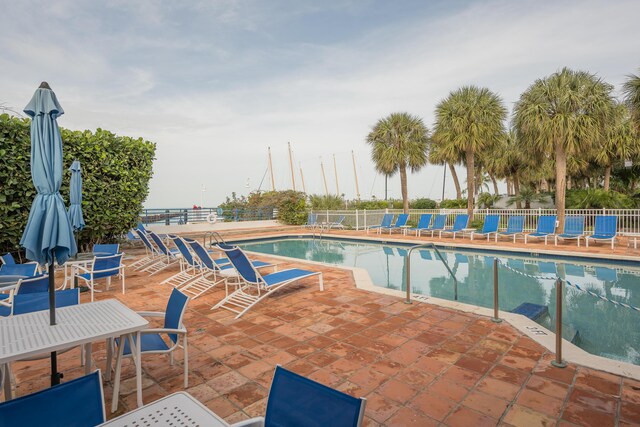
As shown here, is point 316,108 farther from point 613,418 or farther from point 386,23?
point 613,418

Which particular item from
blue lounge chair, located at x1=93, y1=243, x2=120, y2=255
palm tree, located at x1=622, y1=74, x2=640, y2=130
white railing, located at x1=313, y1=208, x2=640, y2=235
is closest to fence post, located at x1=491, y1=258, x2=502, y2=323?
blue lounge chair, located at x1=93, y1=243, x2=120, y2=255

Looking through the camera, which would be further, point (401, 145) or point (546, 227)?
point (401, 145)

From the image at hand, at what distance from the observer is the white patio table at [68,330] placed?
2.04m

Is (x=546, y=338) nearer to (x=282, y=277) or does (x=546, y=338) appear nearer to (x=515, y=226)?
(x=282, y=277)

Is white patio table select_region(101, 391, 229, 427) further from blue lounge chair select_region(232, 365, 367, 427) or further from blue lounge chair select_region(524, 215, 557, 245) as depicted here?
blue lounge chair select_region(524, 215, 557, 245)

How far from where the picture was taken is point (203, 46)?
13742mm

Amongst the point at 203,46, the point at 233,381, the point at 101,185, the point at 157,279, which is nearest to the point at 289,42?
the point at 203,46

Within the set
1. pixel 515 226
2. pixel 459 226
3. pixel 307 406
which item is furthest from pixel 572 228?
pixel 307 406

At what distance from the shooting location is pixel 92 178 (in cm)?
995

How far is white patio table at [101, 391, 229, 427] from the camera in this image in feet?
4.64

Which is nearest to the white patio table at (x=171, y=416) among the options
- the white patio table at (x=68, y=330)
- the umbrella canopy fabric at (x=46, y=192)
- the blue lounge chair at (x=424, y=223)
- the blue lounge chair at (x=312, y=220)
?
the white patio table at (x=68, y=330)

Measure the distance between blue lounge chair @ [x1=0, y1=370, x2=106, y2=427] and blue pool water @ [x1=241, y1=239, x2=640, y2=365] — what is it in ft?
16.9

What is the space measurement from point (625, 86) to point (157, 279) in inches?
571

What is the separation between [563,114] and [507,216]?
5418mm
